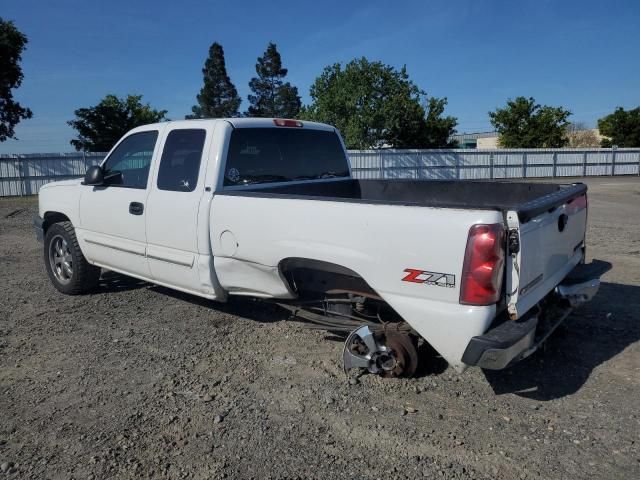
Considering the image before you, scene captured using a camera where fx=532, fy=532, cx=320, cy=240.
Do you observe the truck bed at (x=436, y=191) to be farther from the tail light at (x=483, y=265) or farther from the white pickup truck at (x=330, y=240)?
the tail light at (x=483, y=265)

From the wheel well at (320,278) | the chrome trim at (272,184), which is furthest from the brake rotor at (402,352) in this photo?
the chrome trim at (272,184)

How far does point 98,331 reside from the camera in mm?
5086

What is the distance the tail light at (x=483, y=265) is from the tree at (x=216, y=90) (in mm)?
48394

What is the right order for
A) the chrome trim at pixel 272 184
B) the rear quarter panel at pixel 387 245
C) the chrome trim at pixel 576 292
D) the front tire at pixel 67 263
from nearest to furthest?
the rear quarter panel at pixel 387 245, the chrome trim at pixel 576 292, the chrome trim at pixel 272 184, the front tire at pixel 67 263

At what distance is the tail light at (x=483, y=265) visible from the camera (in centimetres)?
300

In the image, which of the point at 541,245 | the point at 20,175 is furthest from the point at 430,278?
the point at 20,175

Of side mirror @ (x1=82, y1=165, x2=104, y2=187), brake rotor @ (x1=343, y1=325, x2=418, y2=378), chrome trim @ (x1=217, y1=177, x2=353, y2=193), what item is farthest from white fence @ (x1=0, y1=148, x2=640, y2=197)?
brake rotor @ (x1=343, y1=325, x2=418, y2=378)

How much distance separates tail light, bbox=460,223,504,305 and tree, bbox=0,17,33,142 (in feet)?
101

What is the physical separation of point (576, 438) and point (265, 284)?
7.79 ft

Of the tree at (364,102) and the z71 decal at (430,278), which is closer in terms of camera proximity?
the z71 decal at (430,278)

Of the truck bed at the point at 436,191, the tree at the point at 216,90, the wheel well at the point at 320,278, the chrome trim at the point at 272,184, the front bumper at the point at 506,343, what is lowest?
the front bumper at the point at 506,343

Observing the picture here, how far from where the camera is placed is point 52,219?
6531 millimetres

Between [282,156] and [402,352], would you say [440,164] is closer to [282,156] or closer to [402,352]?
[282,156]

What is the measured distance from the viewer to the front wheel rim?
20.5ft
